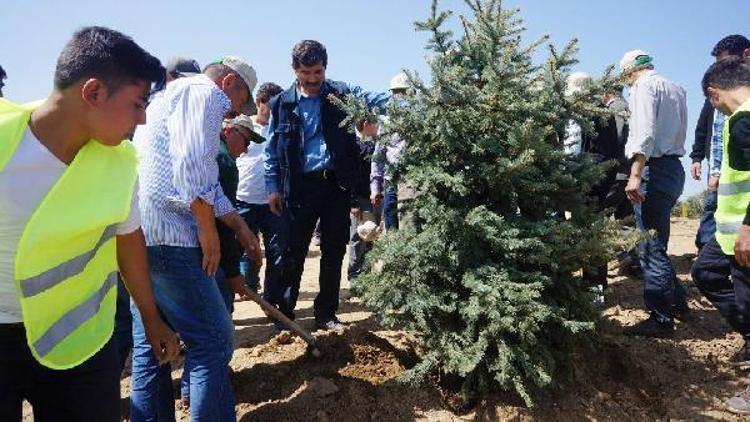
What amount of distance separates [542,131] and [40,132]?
2416 mm

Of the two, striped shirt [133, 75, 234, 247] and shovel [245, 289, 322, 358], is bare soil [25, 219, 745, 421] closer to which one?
shovel [245, 289, 322, 358]

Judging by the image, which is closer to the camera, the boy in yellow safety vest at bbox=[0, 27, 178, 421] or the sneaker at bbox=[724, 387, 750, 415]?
the boy in yellow safety vest at bbox=[0, 27, 178, 421]

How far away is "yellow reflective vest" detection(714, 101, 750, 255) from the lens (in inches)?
124

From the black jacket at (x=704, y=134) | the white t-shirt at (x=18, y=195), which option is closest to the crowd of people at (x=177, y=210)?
the white t-shirt at (x=18, y=195)

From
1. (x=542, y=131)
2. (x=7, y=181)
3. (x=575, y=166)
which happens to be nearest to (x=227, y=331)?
(x=7, y=181)

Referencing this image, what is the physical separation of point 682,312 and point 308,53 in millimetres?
3579

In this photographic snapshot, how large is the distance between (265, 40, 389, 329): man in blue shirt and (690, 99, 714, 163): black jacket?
355 centimetres

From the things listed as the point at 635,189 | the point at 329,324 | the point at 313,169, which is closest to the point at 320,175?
the point at 313,169

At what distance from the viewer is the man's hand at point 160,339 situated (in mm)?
2266

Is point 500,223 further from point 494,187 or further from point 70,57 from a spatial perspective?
point 70,57

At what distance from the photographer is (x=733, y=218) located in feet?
10.8

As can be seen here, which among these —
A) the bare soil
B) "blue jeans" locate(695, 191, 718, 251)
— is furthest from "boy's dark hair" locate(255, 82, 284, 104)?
"blue jeans" locate(695, 191, 718, 251)

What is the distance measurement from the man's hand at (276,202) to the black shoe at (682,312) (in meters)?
3.26

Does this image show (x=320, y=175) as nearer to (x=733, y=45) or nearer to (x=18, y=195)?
(x=18, y=195)
